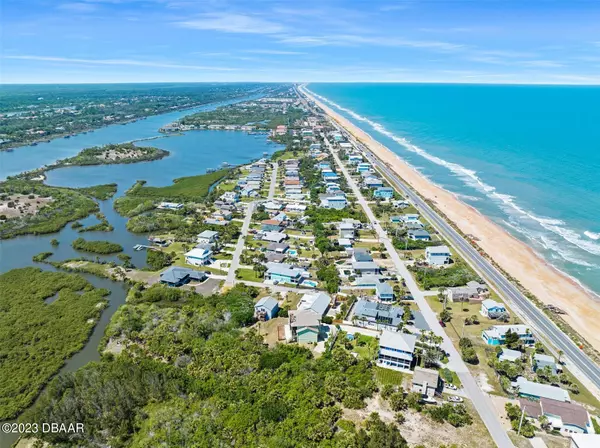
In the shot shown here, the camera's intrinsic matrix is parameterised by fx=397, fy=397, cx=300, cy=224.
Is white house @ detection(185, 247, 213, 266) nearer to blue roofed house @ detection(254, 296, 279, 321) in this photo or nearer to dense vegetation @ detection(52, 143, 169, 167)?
blue roofed house @ detection(254, 296, 279, 321)

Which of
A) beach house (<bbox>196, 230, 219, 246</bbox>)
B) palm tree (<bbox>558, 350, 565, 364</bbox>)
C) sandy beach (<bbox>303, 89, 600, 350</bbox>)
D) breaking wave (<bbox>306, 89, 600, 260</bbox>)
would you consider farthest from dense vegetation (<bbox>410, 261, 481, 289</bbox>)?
beach house (<bbox>196, 230, 219, 246</bbox>)

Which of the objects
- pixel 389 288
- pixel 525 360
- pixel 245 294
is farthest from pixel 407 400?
pixel 245 294

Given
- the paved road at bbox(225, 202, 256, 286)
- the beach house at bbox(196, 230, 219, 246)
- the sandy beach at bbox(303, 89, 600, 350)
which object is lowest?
the sandy beach at bbox(303, 89, 600, 350)

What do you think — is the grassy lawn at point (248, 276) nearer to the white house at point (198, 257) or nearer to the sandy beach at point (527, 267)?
the white house at point (198, 257)

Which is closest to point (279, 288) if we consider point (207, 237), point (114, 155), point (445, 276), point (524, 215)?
point (207, 237)

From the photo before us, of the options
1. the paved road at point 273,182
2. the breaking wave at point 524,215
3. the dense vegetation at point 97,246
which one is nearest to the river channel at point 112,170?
the dense vegetation at point 97,246

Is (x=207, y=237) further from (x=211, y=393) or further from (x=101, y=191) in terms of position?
(x=101, y=191)

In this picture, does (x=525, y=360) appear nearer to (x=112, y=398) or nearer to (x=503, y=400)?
(x=503, y=400)

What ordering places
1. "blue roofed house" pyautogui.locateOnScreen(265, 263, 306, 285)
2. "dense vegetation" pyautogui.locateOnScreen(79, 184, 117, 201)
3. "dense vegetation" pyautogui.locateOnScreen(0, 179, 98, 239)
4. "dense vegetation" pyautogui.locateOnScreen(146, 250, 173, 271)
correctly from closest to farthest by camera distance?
"blue roofed house" pyautogui.locateOnScreen(265, 263, 306, 285), "dense vegetation" pyautogui.locateOnScreen(146, 250, 173, 271), "dense vegetation" pyautogui.locateOnScreen(0, 179, 98, 239), "dense vegetation" pyautogui.locateOnScreen(79, 184, 117, 201)
